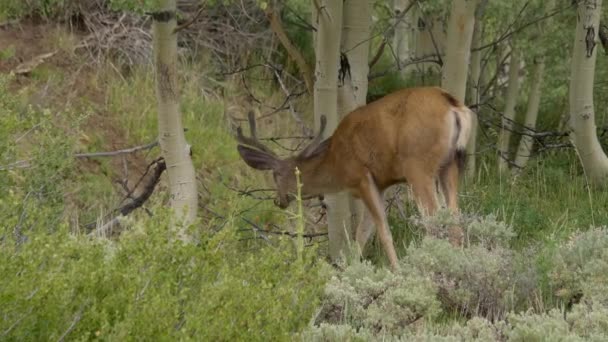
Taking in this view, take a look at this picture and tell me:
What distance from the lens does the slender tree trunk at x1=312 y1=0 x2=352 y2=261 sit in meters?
9.97

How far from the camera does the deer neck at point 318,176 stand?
10.4 m

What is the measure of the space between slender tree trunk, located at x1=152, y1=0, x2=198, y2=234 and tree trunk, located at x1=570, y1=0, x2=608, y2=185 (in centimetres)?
505

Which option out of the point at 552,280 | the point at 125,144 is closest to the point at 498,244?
the point at 552,280

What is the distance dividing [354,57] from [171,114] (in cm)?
235

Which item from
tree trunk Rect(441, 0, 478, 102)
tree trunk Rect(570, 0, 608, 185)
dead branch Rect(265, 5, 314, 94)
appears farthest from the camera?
tree trunk Rect(570, 0, 608, 185)

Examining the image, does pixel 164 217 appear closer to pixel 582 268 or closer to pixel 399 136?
pixel 582 268

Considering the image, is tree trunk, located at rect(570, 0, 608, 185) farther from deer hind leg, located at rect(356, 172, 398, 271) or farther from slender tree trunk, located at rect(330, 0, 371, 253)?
deer hind leg, located at rect(356, 172, 398, 271)

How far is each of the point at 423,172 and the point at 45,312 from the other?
214 inches

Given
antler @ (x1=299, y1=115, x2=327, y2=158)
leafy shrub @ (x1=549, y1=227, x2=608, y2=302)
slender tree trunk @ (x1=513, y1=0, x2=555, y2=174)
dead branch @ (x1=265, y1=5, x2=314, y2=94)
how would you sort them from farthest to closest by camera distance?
slender tree trunk @ (x1=513, y1=0, x2=555, y2=174) → antler @ (x1=299, y1=115, x2=327, y2=158) → dead branch @ (x1=265, y1=5, x2=314, y2=94) → leafy shrub @ (x1=549, y1=227, x2=608, y2=302)

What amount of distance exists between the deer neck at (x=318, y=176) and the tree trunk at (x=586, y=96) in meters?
3.28

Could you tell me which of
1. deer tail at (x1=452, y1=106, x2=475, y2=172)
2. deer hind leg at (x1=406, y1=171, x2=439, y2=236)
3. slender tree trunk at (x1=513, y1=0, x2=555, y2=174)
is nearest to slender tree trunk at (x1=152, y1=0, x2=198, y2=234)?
deer hind leg at (x1=406, y1=171, x2=439, y2=236)

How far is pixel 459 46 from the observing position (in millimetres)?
11062

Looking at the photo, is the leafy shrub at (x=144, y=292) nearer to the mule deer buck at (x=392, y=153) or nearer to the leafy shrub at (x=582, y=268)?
the leafy shrub at (x=582, y=268)

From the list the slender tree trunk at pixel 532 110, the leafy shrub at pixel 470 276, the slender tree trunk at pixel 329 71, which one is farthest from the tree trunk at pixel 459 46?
the slender tree trunk at pixel 532 110
